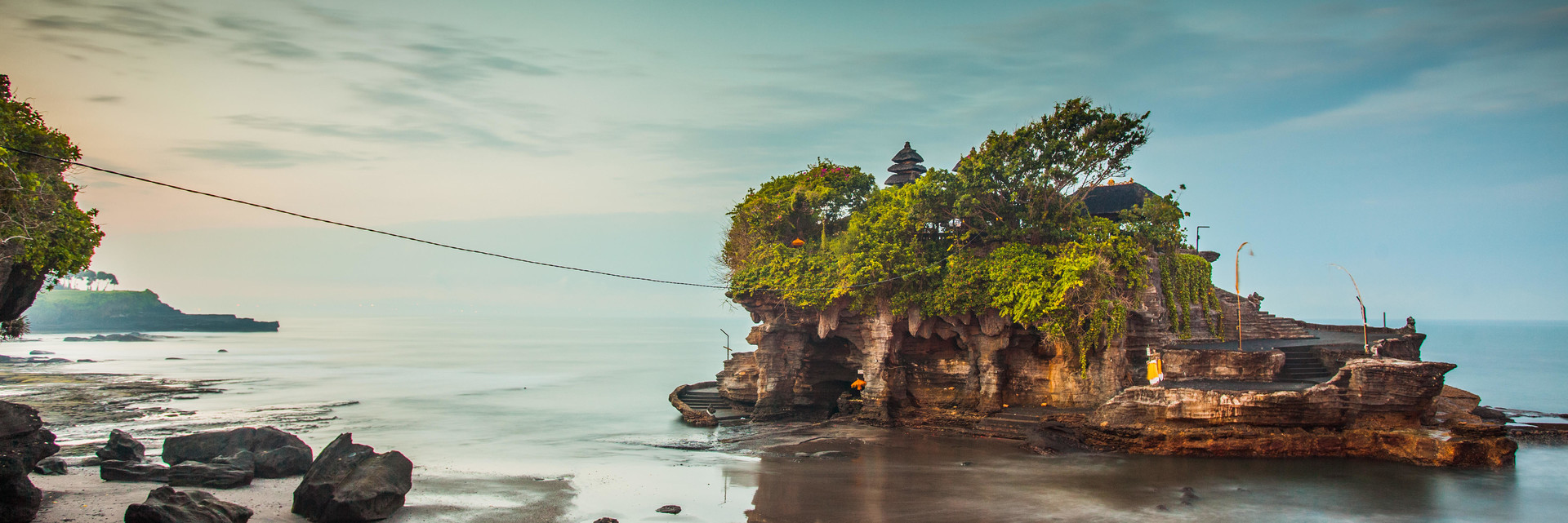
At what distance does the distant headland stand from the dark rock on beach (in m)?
102

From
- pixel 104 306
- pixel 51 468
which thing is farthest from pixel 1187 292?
pixel 104 306

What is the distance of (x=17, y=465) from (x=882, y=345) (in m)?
19.5

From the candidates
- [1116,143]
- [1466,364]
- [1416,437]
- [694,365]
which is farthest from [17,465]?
[1466,364]

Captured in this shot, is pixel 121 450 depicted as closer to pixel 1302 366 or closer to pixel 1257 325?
pixel 1302 366

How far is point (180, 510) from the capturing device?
38.4ft

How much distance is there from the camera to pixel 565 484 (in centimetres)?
1795

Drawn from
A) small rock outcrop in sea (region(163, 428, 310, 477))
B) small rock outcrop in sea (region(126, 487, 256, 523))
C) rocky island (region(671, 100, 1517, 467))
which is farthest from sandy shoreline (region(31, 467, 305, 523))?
rocky island (region(671, 100, 1517, 467))

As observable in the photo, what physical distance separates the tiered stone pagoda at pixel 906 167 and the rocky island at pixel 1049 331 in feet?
13.5

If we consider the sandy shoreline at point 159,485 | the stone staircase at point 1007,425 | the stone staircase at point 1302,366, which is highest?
the stone staircase at point 1302,366

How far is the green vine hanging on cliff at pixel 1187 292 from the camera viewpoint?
23.6 m

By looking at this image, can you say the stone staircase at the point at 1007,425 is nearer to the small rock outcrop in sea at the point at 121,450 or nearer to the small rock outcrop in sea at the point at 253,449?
the small rock outcrop in sea at the point at 253,449

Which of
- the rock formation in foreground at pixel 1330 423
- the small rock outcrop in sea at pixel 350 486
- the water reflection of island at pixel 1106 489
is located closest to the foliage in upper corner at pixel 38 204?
the small rock outcrop in sea at pixel 350 486

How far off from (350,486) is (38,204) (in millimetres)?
6925

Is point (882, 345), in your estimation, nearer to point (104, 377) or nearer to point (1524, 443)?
point (1524, 443)
